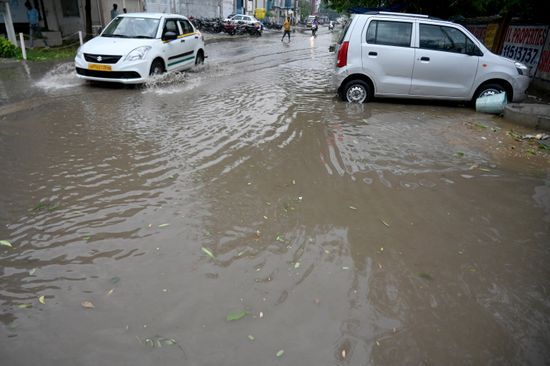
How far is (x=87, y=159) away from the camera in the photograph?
17.4ft

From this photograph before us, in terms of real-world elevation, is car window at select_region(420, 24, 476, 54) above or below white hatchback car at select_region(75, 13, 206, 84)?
above

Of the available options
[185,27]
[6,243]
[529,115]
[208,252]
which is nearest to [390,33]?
[529,115]

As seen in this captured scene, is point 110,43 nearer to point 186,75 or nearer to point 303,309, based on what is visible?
point 186,75

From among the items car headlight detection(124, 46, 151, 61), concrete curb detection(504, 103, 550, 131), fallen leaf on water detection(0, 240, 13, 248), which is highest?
car headlight detection(124, 46, 151, 61)

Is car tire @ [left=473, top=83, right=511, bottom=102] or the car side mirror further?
the car side mirror

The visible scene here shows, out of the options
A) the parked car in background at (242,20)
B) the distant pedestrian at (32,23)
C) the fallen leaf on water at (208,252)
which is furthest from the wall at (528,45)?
the parked car in background at (242,20)

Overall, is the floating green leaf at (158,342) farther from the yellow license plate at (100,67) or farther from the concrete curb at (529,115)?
the yellow license plate at (100,67)

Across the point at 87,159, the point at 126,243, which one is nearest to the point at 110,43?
the point at 87,159

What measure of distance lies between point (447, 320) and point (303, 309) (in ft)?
3.41

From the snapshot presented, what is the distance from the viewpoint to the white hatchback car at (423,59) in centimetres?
819

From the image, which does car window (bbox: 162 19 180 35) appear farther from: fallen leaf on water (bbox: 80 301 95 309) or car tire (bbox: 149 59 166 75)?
fallen leaf on water (bbox: 80 301 95 309)

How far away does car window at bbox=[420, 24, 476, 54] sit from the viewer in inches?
322

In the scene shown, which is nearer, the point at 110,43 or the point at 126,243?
the point at 126,243

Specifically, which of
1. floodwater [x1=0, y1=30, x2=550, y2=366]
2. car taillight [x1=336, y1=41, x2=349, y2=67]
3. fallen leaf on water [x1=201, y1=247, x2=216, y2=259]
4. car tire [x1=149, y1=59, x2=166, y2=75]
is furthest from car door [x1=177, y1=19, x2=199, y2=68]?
fallen leaf on water [x1=201, y1=247, x2=216, y2=259]
